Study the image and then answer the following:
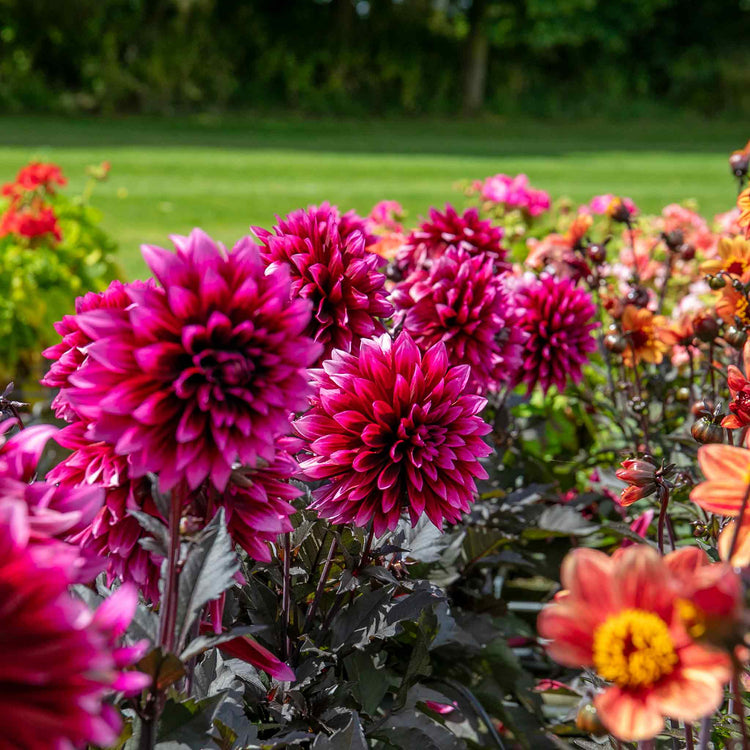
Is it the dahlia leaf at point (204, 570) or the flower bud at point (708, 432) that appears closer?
the dahlia leaf at point (204, 570)

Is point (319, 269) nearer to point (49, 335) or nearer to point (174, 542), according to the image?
point (174, 542)

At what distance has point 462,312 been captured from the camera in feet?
4.82

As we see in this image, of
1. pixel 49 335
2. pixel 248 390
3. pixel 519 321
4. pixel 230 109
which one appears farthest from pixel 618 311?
pixel 230 109

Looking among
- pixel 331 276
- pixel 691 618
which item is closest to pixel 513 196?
pixel 331 276

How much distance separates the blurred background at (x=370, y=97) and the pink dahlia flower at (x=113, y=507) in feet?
22.6

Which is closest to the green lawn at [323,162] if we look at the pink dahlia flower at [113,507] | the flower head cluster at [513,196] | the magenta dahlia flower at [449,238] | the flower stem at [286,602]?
the flower head cluster at [513,196]

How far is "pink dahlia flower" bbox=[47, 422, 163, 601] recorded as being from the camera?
878mm

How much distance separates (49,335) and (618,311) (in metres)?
2.21

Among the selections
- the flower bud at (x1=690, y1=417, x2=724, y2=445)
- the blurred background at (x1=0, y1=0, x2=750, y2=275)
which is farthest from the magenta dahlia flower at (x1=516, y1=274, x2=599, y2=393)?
the blurred background at (x1=0, y1=0, x2=750, y2=275)

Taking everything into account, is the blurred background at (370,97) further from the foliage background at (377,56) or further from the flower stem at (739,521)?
the flower stem at (739,521)

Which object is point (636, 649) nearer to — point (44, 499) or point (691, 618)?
point (691, 618)

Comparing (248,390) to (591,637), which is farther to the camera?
(248,390)

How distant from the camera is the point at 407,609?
3.72ft

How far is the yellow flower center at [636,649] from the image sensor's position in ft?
2.04
